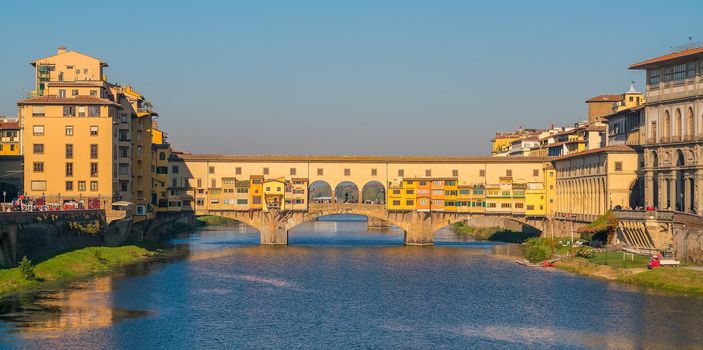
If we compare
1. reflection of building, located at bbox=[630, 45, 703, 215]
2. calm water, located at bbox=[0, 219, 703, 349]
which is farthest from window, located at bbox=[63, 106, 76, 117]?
reflection of building, located at bbox=[630, 45, 703, 215]

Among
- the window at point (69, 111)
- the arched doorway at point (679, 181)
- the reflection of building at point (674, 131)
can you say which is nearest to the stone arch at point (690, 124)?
the reflection of building at point (674, 131)

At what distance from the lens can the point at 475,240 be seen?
480 feet

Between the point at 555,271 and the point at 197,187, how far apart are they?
58182 mm

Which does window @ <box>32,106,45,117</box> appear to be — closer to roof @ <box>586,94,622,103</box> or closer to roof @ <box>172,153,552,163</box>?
roof @ <box>172,153,552,163</box>

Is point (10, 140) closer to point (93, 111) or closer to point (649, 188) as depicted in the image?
point (93, 111)

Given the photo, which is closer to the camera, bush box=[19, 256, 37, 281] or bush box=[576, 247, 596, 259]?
bush box=[19, 256, 37, 281]

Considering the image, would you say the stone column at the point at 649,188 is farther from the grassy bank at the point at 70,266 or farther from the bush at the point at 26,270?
the bush at the point at 26,270

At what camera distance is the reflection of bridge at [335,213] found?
427 feet

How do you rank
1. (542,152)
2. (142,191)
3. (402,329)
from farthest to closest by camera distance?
1. (542,152)
2. (142,191)
3. (402,329)

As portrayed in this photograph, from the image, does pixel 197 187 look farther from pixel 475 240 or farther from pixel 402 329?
pixel 402 329

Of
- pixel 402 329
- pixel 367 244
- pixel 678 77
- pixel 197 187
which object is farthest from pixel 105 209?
pixel 678 77

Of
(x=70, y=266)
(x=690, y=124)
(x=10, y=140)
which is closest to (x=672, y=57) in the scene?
(x=690, y=124)

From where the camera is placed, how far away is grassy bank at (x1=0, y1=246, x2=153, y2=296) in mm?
72750

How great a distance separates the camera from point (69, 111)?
4220 inches
